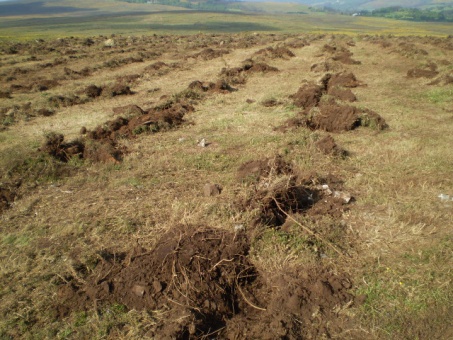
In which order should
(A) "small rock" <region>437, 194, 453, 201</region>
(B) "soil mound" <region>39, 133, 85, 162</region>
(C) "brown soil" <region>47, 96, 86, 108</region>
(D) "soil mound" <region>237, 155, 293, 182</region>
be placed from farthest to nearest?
(C) "brown soil" <region>47, 96, 86, 108</region>, (B) "soil mound" <region>39, 133, 85, 162</region>, (D) "soil mound" <region>237, 155, 293, 182</region>, (A) "small rock" <region>437, 194, 453, 201</region>

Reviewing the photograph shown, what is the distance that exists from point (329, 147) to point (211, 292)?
4.49m

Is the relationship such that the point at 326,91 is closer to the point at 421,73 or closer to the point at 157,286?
the point at 421,73

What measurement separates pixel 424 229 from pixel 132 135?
681 cm

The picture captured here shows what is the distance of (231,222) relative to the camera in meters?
4.52

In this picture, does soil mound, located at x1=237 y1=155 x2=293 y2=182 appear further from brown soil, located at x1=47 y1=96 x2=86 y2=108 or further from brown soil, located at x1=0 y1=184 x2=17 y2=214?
brown soil, located at x1=47 y1=96 x2=86 y2=108

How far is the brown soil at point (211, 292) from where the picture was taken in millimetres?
3264

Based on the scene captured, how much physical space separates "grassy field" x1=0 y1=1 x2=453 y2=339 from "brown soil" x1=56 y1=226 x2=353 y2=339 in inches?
0.7

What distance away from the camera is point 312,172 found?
605cm

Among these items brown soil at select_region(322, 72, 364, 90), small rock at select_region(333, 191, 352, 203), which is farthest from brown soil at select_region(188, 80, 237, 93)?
small rock at select_region(333, 191, 352, 203)

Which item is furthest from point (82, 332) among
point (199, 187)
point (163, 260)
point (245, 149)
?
point (245, 149)

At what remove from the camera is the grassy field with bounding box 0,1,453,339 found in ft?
11.1

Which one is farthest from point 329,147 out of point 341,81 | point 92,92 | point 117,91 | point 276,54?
point 276,54

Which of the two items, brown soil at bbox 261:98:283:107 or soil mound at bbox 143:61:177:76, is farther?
soil mound at bbox 143:61:177:76

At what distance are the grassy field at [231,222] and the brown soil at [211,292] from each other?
0.05ft
